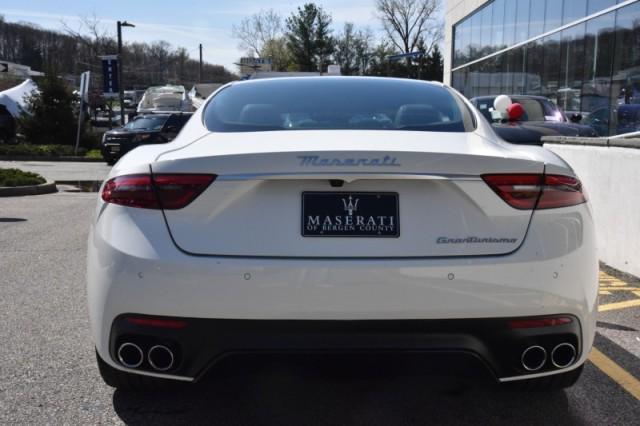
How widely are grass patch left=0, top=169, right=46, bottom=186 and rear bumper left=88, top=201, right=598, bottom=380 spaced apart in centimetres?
1079

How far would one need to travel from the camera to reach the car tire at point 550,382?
279 centimetres

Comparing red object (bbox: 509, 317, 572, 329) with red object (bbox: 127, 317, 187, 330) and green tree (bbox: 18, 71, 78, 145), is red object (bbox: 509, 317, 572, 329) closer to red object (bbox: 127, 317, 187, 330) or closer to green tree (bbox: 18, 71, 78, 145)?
red object (bbox: 127, 317, 187, 330)

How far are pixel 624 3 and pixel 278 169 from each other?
1692 centimetres

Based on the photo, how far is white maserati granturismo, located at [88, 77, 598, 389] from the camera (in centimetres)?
241

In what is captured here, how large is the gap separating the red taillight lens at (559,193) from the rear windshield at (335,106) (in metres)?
0.64

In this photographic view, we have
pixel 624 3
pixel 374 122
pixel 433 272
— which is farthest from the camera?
pixel 624 3

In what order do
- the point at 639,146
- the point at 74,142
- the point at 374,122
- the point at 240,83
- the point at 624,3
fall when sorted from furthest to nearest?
the point at 74,142
the point at 624,3
the point at 639,146
the point at 240,83
the point at 374,122

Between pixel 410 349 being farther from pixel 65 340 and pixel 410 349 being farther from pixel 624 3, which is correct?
pixel 624 3

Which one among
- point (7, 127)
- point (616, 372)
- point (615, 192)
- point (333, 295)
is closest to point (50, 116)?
point (7, 127)

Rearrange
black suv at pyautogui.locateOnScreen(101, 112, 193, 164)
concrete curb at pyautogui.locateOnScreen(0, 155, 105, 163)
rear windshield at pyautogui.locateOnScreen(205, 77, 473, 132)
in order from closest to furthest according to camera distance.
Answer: rear windshield at pyautogui.locateOnScreen(205, 77, 473, 132) < black suv at pyautogui.locateOnScreen(101, 112, 193, 164) < concrete curb at pyautogui.locateOnScreen(0, 155, 105, 163)

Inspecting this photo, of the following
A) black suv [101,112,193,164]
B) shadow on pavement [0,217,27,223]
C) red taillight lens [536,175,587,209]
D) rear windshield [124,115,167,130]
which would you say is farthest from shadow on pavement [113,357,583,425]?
rear windshield [124,115,167,130]

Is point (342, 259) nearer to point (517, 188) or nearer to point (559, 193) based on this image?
point (517, 188)

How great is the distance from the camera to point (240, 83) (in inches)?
154

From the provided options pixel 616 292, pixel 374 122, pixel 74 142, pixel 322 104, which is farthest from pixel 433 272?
pixel 74 142
